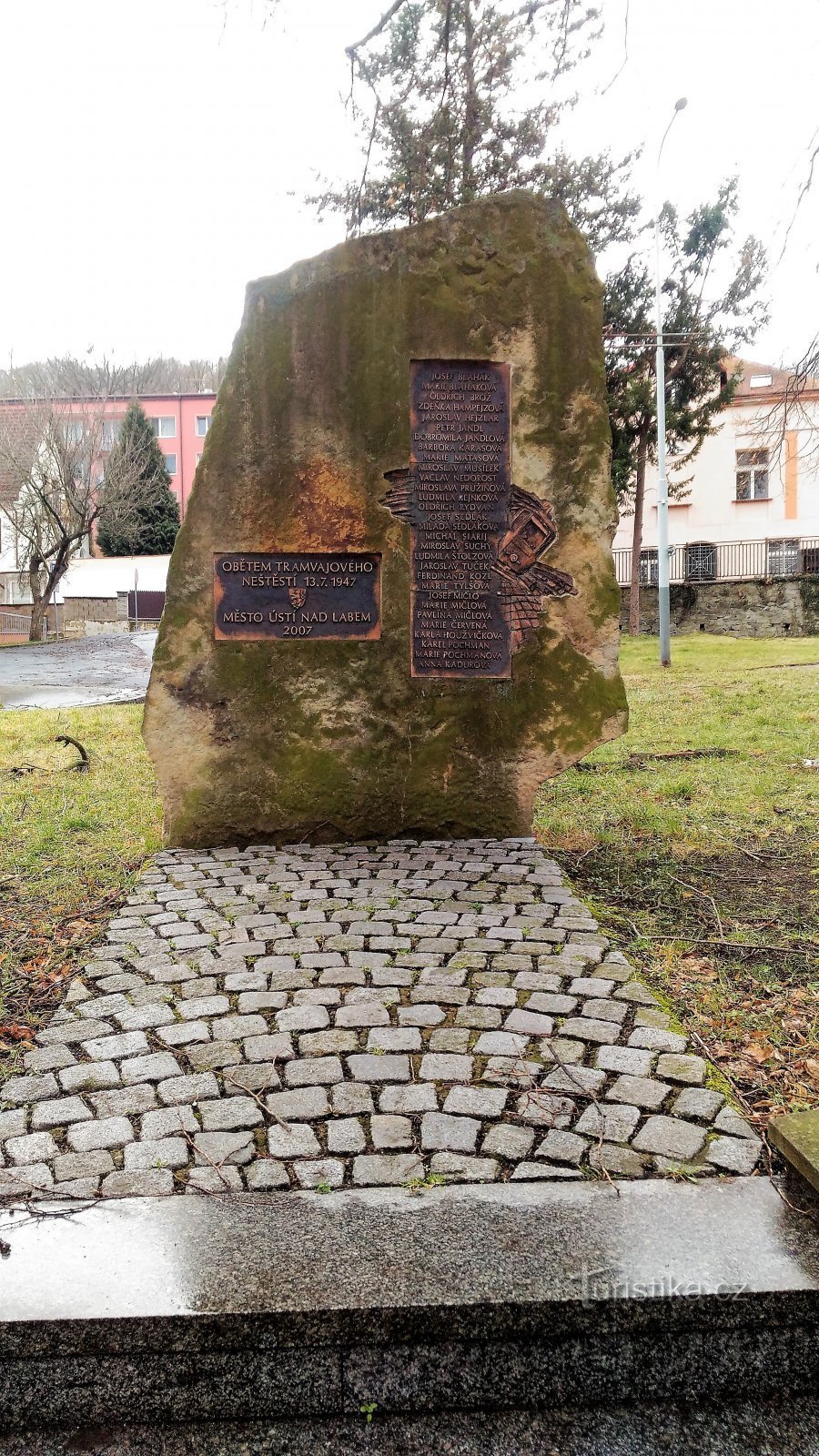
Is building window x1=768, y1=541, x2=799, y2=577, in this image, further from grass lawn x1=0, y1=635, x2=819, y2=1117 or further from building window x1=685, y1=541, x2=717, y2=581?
grass lawn x1=0, y1=635, x2=819, y2=1117

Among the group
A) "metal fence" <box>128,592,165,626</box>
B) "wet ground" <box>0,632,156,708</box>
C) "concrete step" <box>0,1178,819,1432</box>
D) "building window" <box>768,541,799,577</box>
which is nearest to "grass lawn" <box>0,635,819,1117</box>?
"concrete step" <box>0,1178,819,1432</box>

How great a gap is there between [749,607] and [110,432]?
27.1 metres

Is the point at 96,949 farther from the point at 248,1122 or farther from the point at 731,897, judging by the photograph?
the point at 731,897

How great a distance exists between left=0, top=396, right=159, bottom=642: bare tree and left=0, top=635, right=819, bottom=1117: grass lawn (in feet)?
70.8

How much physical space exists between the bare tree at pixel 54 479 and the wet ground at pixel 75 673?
4.48 meters

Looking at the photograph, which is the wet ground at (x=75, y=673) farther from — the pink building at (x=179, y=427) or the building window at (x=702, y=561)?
the pink building at (x=179, y=427)

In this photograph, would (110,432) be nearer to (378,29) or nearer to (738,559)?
(738,559)

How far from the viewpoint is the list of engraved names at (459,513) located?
5234 mm

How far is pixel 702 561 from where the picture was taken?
28.6 m

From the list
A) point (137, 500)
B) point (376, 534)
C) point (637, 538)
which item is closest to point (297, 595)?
point (376, 534)

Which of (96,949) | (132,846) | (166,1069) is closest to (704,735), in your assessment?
(132,846)

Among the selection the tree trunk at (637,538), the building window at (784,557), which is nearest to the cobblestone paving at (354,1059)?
the tree trunk at (637,538)

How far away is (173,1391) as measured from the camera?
1858 millimetres

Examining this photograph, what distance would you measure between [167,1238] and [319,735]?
11.0ft
